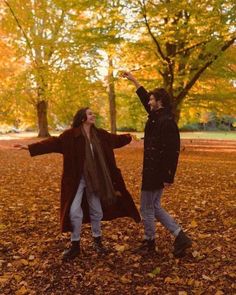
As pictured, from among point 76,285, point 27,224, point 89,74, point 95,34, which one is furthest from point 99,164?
point 89,74

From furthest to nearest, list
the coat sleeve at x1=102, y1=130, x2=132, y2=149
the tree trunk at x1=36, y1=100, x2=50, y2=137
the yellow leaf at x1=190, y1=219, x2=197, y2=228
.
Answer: the tree trunk at x1=36, y1=100, x2=50, y2=137, the yellow leaf at x1=190, y1=219, x2=197, y2=228, the coat sleeve at x1=102, y1=130, x2=132, y2=149

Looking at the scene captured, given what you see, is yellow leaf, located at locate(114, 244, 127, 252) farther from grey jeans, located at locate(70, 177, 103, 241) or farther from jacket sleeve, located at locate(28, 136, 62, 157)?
jacket sleeve, located at locate(28, 136, 62, 157)

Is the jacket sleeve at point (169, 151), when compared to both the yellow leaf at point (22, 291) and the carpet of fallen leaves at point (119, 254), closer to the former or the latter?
the carpet of fallen leaves at point (119, 254)

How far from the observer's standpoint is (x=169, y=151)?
5.34m

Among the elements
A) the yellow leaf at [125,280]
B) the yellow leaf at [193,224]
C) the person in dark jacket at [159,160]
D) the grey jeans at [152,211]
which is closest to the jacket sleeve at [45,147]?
the person in dark jacket at [159,160]

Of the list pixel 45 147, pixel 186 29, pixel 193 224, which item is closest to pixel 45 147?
pixel 45 147

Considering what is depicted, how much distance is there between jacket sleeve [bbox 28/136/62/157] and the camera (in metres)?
5.54

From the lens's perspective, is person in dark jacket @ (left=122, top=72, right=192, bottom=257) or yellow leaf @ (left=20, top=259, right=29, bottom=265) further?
yellow leaf @ (left=20, top=259, right=29, bottom=265)

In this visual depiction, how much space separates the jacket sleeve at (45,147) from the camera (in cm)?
A: 554

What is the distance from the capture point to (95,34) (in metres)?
17.0

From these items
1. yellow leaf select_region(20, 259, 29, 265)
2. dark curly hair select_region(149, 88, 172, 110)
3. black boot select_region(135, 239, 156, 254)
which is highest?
dark curly hair select_region(149, 88, 172, 110)

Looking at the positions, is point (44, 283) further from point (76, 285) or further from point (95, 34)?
point (95, 34)

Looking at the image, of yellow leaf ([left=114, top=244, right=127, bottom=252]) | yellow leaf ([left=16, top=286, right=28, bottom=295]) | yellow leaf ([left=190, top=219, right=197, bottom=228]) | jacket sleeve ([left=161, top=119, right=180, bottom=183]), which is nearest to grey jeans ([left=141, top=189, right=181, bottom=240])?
jacket sleeve ([left=161, top=119, right=180, bottom=183])

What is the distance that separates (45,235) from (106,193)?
1.75m
